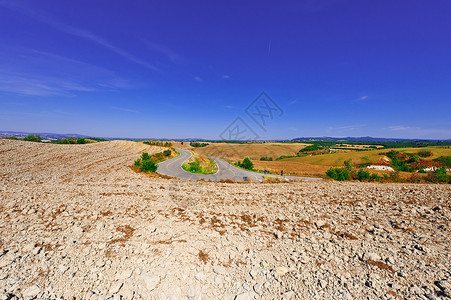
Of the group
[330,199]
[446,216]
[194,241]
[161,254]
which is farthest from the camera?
→ [330,199]

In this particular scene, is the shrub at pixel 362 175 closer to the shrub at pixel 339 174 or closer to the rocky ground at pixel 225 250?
the shrub at pixel 339 174

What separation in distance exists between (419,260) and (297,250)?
8.82 feet

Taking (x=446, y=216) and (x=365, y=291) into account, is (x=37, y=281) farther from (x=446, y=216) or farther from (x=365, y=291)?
(x=446, y=216)

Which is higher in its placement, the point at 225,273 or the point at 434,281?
the point at 434,281

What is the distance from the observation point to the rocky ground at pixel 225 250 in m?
3.59

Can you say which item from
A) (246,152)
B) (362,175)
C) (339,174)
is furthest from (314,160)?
(339,174)

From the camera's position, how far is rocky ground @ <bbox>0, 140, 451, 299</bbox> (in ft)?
11.8

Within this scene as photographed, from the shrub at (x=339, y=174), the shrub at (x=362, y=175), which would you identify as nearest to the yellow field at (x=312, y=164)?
the shrub at (x=339, y=174)

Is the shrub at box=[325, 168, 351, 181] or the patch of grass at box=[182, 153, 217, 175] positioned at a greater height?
the shrub at box=[325, 168, 351, 181]

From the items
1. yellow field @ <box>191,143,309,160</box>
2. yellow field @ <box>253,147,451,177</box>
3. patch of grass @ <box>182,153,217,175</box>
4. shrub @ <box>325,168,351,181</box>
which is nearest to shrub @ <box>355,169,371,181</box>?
shrub @ <box>325,168,351,181</box>

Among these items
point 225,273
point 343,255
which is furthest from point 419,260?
point 225,273

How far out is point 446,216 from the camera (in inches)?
241

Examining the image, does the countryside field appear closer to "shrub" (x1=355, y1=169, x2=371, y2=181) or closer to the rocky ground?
"shrub" (x1=355, y1=169, x2=371, y2=181)

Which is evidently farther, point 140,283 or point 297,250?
point 297,250
